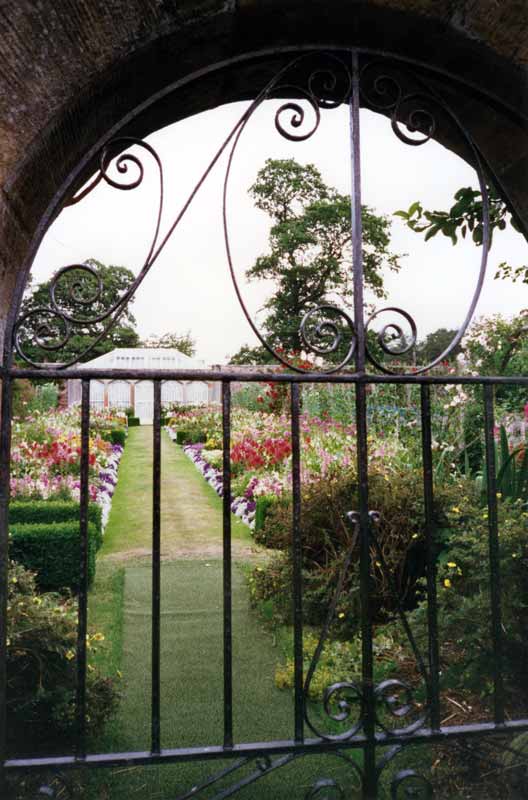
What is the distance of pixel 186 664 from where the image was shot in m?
3.10

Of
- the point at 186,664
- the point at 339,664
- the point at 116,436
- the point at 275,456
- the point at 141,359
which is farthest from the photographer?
the point at 141,359

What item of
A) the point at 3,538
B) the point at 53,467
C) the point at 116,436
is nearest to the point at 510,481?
the point at 3,538

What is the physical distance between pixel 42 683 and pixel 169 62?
6.87 ft

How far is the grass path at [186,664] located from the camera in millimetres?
2152

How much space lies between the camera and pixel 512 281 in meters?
3.33

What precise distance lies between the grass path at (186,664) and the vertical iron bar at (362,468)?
0.47 metres

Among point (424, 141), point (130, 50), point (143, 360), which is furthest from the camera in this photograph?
point (143, 360)

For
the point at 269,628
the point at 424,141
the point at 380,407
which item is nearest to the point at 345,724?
the point at 269,628

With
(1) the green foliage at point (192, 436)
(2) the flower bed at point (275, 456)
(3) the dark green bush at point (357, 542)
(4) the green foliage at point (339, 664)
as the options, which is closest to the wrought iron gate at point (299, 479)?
(4) the green foliage at point (339, 664)

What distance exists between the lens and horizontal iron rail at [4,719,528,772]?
1492 mm

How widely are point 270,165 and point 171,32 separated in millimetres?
7871

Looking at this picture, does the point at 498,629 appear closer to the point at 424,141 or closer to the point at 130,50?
the point at 424,141

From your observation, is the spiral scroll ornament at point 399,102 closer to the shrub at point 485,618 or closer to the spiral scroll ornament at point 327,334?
the spiral scroll ornament at point 327,334

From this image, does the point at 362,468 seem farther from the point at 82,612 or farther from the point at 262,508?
the point at 262,508
